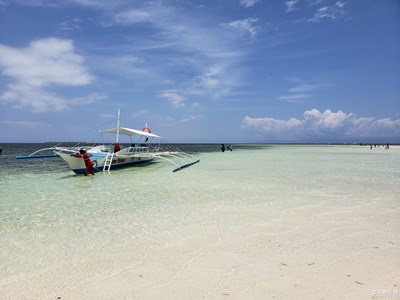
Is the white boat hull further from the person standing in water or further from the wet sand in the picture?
the wet sand

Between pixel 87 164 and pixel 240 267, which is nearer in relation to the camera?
pixel 240 267

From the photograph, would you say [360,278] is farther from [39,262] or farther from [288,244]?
[39,262]

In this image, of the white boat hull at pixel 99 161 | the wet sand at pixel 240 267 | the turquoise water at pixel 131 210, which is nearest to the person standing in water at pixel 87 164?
the white boat hull at pixel 99 161

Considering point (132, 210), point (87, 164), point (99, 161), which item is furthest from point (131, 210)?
point (99, 161)

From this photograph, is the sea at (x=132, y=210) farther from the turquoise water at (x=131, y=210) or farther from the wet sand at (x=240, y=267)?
the wet sand at (x=240, y=267)

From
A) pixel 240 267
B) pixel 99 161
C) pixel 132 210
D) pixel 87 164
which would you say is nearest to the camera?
pixel 240 267

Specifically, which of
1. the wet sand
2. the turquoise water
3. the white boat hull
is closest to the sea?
the turquoise water

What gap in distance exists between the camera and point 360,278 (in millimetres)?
3443

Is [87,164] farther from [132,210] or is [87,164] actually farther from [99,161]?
[132,210]

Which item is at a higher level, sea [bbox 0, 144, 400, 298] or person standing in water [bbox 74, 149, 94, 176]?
person standing in water [bbox 74, 149, 94, 176]

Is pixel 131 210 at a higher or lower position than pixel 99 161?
lower

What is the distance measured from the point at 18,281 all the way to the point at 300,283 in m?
3.44

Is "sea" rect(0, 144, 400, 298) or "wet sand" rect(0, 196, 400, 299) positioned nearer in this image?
"wet sand" rect(0, 196, 400, 299)

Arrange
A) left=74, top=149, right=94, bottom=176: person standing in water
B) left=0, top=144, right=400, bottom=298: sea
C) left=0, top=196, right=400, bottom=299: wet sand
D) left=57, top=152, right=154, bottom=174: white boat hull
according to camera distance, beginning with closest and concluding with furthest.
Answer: left=0, top=196, right=400, bottom=299: wet sand → left=0, top=144, right=400, bottom=298: sea → left=74, top=149, right=94, bottom=176: person standing in water → left=57, top=152, right=154, bottom=174: white boat hull
